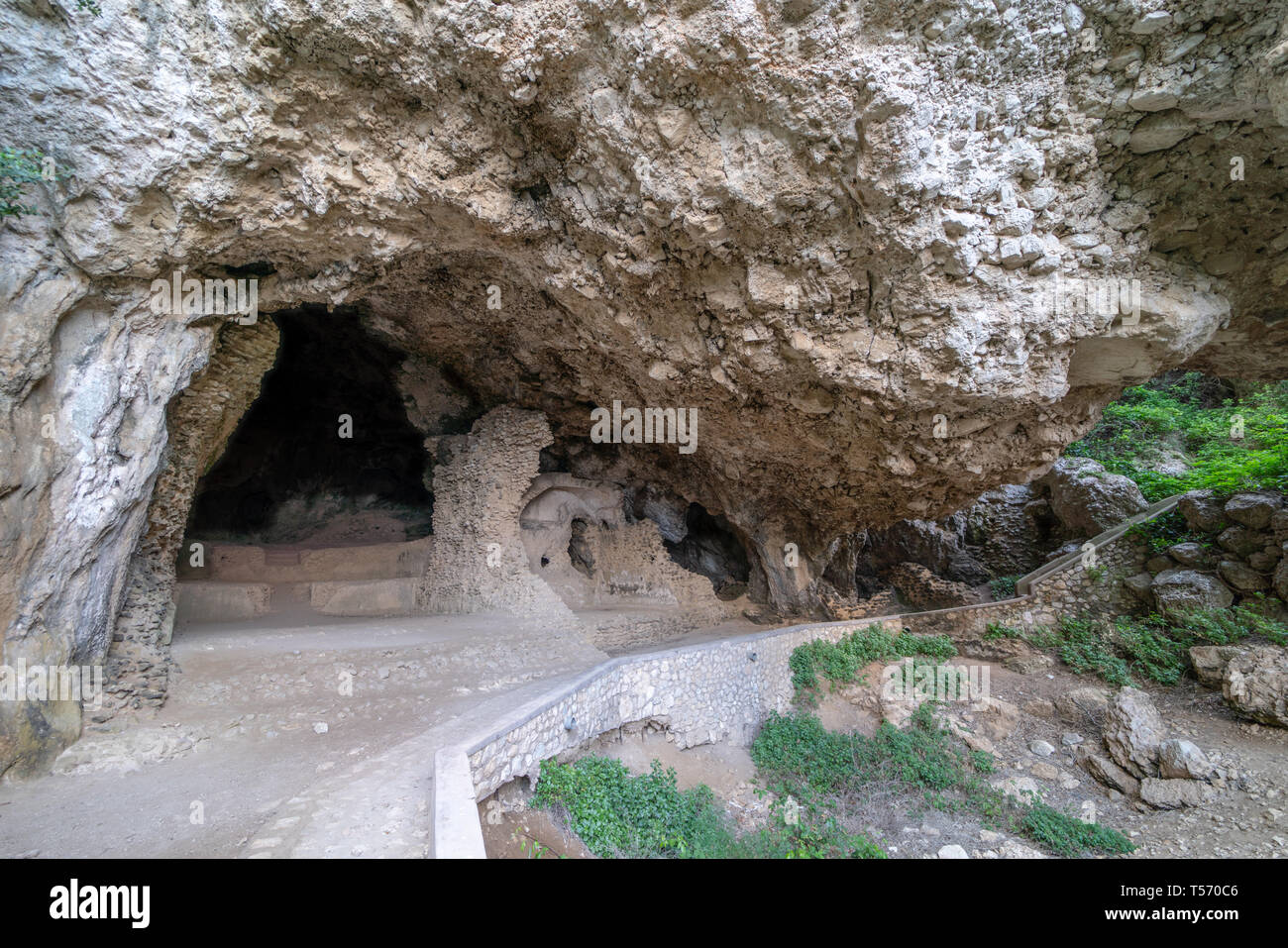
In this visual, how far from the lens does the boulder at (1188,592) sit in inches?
360

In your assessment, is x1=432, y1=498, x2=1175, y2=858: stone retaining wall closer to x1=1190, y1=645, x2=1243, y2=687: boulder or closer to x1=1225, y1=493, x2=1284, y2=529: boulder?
x1=1225, y1=493, x2=1284, y2=529: boulder

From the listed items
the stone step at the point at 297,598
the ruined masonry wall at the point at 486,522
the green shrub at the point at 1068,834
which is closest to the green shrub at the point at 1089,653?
the green shrub at the point at 1068,834

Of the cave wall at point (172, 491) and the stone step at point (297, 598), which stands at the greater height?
the cave wall at point (172, 491)

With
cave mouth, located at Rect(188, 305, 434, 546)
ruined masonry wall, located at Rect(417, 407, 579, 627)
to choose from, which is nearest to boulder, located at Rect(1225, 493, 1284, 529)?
ruined masonry wall, located at Rect(417, 407, 579, 627)

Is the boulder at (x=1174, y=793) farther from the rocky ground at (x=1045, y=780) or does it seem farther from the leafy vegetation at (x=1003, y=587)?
the leafy vegetation at (x=1003, y=587)

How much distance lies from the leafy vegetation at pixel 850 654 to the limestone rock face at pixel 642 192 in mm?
4806

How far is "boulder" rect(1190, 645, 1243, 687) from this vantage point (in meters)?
8.45

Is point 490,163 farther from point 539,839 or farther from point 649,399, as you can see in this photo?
point 539,839

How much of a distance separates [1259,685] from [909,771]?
4.56 metres

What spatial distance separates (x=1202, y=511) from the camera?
10109mm

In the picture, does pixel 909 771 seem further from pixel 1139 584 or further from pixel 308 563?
pixel 308 563

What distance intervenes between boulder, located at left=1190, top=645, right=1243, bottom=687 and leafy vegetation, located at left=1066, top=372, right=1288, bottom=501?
9.68 ft

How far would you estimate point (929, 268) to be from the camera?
233 inches

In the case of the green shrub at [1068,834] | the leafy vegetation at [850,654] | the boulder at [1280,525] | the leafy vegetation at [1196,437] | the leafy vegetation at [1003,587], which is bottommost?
the green shrub at [1068,834]
